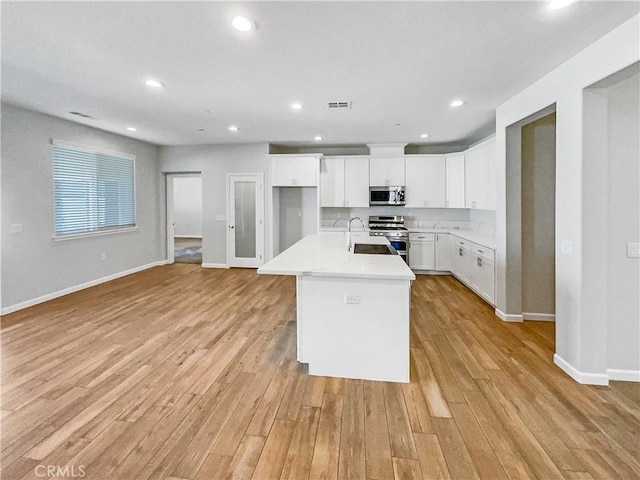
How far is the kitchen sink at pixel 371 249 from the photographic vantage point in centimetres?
348

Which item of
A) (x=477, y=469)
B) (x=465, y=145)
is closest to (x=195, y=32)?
(x=477, y=469)

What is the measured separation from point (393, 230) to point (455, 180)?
1510 mm

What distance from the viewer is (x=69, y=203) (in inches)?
205

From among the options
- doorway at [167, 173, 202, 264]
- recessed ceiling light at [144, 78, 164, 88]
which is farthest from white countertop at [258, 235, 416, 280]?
doorway at [167, 173, 202, 264]

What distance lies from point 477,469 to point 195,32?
331 cm

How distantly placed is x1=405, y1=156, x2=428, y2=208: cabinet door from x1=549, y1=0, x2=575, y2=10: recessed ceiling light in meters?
4.50

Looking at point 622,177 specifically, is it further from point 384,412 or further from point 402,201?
point 402,201

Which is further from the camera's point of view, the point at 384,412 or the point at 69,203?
the point at 69,203

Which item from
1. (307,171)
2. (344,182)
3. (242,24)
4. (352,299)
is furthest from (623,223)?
(307,171)

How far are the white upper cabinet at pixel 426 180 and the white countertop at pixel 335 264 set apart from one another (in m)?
3.54

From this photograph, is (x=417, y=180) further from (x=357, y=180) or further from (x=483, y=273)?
(x=483, y=273)

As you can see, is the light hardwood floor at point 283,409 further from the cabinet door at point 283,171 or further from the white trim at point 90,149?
A: the cabinet door at point 283,171

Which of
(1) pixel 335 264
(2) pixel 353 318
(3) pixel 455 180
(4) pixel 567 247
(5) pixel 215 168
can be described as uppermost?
(5) pixel 215 168

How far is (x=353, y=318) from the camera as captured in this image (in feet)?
8.59
